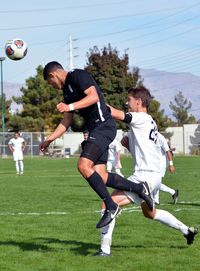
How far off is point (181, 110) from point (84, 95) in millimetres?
119521

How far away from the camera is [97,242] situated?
8.57 meters

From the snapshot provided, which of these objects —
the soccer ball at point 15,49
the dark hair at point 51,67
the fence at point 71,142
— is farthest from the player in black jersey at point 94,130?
the fence at point 71,142

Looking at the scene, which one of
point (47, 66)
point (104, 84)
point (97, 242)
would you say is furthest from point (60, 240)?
point (104, 84)

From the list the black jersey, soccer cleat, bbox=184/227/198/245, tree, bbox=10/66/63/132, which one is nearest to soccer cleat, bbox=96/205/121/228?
the black jersey

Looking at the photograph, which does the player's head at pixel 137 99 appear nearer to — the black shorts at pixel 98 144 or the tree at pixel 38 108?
the black shorts at pixel 98 144

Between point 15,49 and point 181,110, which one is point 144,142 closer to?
point 15,49

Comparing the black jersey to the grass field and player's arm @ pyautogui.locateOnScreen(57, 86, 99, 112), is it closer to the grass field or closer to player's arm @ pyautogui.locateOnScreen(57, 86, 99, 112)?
player's arm @ pyautogui.locateOnScreen(57, 86, 99, 112)

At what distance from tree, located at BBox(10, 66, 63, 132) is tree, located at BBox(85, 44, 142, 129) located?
544 centimetres

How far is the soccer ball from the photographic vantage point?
18.4 m

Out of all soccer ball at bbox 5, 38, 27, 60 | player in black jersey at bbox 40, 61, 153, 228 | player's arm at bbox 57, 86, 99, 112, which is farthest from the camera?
soccer ball at bbox 5, 38, 27, 60

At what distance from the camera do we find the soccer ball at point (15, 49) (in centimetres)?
1844

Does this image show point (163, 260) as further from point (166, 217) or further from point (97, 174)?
point (97, 174)

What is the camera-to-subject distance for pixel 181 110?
125 metres

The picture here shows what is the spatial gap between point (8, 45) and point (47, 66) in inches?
461
